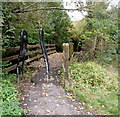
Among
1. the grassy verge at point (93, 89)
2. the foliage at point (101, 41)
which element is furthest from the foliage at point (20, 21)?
the grassy verge at point (93, 89)

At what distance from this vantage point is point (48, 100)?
348cm

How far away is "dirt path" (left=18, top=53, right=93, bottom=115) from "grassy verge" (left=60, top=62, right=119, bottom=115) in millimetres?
319

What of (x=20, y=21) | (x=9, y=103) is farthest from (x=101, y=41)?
(x=9, y=103)

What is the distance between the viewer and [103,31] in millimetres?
8023

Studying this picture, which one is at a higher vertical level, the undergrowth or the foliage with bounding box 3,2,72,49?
the foliage with bounding box 3,2,72,49

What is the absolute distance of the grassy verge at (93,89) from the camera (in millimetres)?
3649

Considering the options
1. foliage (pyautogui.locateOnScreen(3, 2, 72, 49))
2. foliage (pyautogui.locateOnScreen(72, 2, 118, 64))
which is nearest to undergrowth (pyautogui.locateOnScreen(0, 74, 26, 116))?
foliage (pyautogui.locateOnScreen(3, 2, 72, 49))

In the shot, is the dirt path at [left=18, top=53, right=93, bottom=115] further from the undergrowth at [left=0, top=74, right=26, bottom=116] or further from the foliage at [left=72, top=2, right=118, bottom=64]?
the foliage at [left=72, top=2, right=118, bottom=64]

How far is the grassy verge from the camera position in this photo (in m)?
3.65

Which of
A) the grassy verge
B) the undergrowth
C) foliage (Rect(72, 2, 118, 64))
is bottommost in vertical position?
the grassy verge

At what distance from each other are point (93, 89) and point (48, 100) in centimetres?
205

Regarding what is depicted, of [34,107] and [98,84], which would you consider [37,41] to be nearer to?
[98,84]

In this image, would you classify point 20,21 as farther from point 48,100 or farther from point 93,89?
point 93,89

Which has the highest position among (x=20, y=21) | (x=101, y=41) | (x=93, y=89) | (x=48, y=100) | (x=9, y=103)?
(x=20, y=21)
